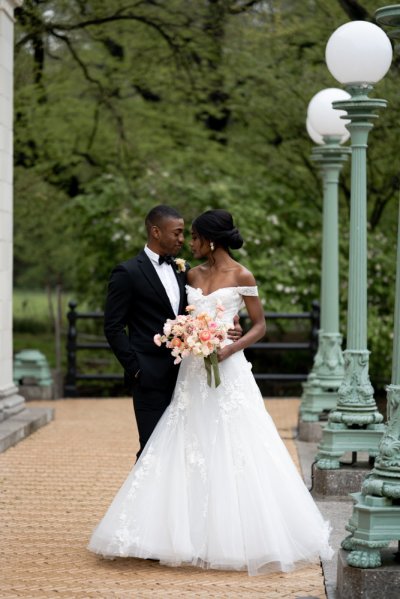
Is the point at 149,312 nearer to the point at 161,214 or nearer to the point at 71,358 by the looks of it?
the point at 161,214

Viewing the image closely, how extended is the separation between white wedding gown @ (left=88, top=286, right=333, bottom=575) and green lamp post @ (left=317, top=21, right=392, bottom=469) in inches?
86.8

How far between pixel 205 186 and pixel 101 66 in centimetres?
398

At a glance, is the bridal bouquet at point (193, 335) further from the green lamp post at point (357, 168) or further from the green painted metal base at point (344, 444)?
the green painted metal base at point (344, 444)

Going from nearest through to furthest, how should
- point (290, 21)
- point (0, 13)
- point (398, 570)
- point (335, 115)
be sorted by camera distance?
point (398, 570) < point (335, 115) < point (0, 13) < point (290, 21)

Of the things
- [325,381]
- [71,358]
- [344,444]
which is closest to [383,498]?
[344,444]

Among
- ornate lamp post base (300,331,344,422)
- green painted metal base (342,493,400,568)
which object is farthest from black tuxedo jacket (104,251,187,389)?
ornate lamp post base (300,331,344,422)

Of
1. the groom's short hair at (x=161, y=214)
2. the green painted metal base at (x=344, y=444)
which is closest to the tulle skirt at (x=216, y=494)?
the groom's short hair at (x=161, y=214)

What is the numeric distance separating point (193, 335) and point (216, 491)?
0.91 meters

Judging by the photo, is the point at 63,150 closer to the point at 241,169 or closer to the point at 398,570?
the point at 241,169

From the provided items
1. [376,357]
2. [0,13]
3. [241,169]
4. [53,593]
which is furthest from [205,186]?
[53,593]

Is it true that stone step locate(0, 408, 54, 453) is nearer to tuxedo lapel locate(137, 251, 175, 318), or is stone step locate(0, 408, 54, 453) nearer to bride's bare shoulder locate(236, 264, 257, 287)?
tuxedo lapel locate(137, 251, 175, 318)

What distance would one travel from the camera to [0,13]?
13539mm

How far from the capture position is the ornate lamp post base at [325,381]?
42.5 feet

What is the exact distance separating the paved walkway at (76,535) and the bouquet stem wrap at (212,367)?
1087 mm
